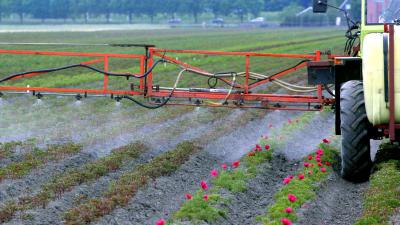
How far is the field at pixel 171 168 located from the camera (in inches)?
349

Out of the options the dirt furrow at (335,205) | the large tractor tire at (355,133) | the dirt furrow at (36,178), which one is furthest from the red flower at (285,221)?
the dirt furrow at (36,178)

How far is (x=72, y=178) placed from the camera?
1029cm

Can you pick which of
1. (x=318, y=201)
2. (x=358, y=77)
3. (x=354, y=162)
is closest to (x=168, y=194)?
(x=318, y=201)

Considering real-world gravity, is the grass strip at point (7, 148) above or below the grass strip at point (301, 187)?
above

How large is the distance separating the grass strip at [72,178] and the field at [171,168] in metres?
0.01

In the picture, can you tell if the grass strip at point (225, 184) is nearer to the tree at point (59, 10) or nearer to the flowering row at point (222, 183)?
the flowering row at point (222, 183)

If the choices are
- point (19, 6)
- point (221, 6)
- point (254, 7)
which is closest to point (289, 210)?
point (19, 6)

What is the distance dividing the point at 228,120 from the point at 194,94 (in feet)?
12.0

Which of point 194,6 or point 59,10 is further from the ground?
point 194,6

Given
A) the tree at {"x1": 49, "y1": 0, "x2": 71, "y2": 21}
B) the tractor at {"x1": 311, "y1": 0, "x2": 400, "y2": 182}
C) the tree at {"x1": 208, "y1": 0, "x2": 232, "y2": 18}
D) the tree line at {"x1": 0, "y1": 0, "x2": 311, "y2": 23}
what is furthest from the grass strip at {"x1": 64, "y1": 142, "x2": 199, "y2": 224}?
the tree at {"x1": 208, "y1": 0, "x2": 232, "y2": 18}

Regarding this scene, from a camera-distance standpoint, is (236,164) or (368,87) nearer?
(368,87)

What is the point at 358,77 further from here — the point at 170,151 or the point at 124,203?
the point at 124,203

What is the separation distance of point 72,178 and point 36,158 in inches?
62.7

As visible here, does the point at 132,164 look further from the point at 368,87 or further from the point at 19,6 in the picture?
the point at 19,6
